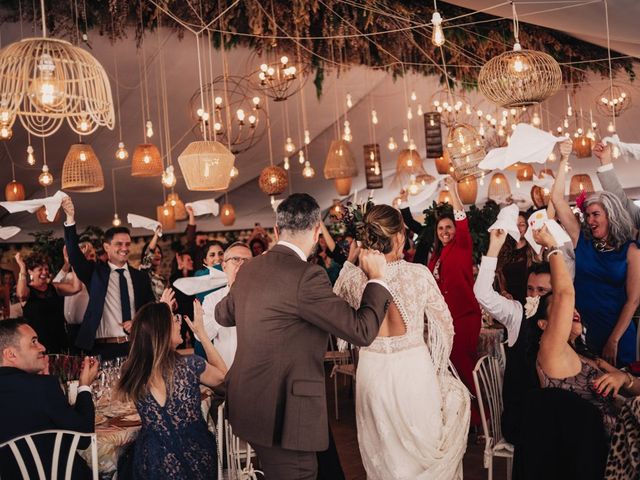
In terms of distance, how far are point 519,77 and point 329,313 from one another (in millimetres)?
3007

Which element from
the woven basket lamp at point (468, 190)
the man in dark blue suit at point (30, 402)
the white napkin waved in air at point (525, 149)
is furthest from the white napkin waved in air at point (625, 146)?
the woven basket lamp at point (468, 190)

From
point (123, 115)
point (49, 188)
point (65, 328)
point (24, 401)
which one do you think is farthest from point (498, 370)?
point (49, 188)

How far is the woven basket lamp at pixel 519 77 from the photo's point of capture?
4891 mm

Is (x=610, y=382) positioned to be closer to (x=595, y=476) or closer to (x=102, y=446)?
(x=595, y=476)

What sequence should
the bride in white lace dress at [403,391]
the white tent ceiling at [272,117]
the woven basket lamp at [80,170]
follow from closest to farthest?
the bride in white lace dress at [403,391]
the woven basket lamp at [80,170]
the white tent ceiling at [272,117]

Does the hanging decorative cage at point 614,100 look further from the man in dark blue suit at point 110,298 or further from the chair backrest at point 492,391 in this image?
the man in dark blue suit at point 110,298

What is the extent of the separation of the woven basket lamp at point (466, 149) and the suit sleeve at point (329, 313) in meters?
4.87

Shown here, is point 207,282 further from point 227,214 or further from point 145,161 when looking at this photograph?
point 227,214

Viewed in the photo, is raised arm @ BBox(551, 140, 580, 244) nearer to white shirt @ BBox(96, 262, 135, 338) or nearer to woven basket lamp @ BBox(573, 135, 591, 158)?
white shirt @ BBox(96, 262, 135, 338)

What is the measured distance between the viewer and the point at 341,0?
7.11m

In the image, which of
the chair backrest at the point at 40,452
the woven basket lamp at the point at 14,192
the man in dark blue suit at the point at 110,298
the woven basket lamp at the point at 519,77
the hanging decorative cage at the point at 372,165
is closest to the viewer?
the chair backrest at the point at 40,452

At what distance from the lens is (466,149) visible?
7.26 metres

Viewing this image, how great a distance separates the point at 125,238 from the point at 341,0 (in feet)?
11.1

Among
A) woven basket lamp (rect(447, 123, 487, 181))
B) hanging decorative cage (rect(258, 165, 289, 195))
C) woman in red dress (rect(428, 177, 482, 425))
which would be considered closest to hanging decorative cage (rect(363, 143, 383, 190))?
hanging decorative cage (rect(258, 165, 289, 195))
